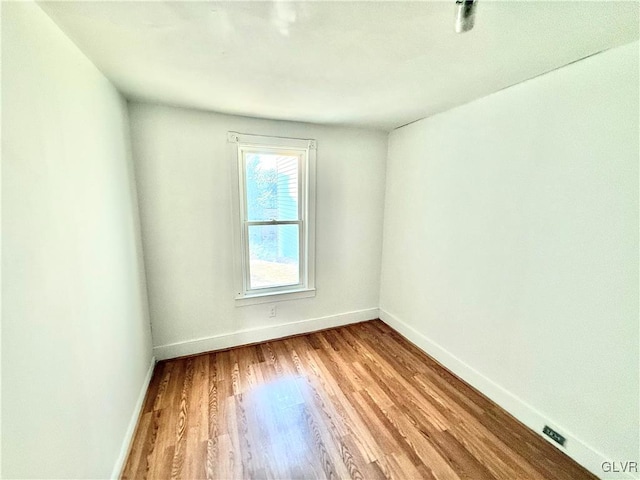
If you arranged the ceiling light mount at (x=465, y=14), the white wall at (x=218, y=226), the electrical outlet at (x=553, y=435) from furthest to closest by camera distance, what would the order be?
1. the white wall at (x=218, y=226)
2. the electrical outlet at (x=553, y=435)
3. the ceiling light mount at (x=465, y=14)

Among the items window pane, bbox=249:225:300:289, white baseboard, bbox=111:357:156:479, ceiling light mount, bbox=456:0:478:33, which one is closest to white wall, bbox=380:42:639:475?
Result: ceiling light mount, bbox=456:0:478:33

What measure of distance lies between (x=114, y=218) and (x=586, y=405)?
2935 mm

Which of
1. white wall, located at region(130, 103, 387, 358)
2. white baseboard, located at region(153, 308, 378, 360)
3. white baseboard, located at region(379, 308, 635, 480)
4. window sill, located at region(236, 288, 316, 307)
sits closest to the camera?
white baseboard, located at region(379, 308, 635, 480)

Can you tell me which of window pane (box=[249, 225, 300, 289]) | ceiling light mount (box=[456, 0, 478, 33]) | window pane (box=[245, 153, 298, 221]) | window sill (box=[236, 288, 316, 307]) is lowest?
window sill (box=[236, 288, 316, 307])

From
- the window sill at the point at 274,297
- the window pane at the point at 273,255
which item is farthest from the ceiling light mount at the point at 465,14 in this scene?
the window sill at the point at 274,297

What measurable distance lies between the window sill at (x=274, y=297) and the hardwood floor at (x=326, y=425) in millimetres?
505

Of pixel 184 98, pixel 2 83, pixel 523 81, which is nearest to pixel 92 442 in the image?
pixel 2 83

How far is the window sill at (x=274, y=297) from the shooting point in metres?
2.58

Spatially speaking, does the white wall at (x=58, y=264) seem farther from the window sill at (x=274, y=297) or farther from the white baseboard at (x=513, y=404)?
the white baseboard at (x=513, y=404)

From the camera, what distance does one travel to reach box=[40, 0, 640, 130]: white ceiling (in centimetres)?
100

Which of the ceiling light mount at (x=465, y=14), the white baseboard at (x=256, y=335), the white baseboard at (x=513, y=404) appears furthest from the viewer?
the white baseboard at (x=256, y=335)

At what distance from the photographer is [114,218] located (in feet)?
5.20

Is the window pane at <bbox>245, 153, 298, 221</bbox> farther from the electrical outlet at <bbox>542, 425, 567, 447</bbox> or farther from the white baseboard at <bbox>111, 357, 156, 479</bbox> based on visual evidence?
the electrical outlet at <bbox>542, 425, 567, 447</bbox>

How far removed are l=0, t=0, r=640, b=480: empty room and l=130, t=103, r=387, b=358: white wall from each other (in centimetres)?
2
